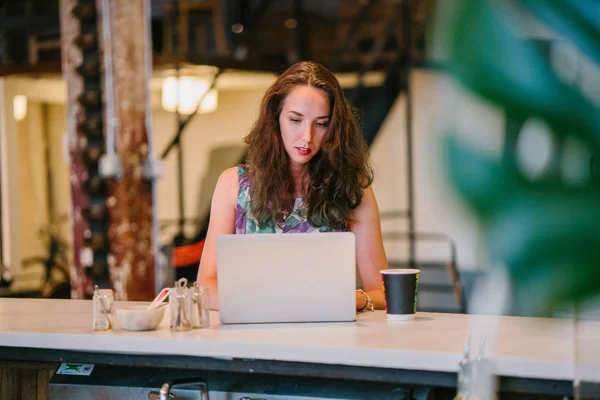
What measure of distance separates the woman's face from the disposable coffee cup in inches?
21.5

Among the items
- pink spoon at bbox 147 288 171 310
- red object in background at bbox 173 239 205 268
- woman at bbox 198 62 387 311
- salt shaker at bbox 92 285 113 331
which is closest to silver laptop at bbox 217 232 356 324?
pink spoon at bbox 147 288 171 310

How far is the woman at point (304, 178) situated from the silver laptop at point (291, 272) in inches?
18.4

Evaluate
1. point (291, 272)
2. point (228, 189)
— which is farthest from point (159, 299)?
point (228, 189)

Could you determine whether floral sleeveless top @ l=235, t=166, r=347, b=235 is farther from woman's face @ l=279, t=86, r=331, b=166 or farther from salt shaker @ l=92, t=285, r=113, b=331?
salt shaker @ l=92, t=285, r=113, b=331

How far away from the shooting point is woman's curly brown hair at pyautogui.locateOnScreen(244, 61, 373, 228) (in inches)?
92.7

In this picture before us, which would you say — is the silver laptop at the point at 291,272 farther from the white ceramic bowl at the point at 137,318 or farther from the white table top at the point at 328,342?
the white ceramic bowl at the point at 137,318

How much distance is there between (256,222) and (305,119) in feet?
1.09

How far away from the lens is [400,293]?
1.90m

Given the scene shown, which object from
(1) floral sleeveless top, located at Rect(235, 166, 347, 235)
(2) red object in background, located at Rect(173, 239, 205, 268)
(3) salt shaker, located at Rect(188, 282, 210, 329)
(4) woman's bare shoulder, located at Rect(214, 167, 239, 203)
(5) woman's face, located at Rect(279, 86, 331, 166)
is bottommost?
(2) red object in background, located at Rect(173, 239, 205, 268)

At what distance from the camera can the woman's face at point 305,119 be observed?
2314mm

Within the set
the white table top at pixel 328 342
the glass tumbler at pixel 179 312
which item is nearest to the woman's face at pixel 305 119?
the white table top at pixel 328 342

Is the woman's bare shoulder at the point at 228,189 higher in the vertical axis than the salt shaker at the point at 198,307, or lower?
higher

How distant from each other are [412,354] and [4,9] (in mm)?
7903

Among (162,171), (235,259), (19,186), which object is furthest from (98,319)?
(19,186)
